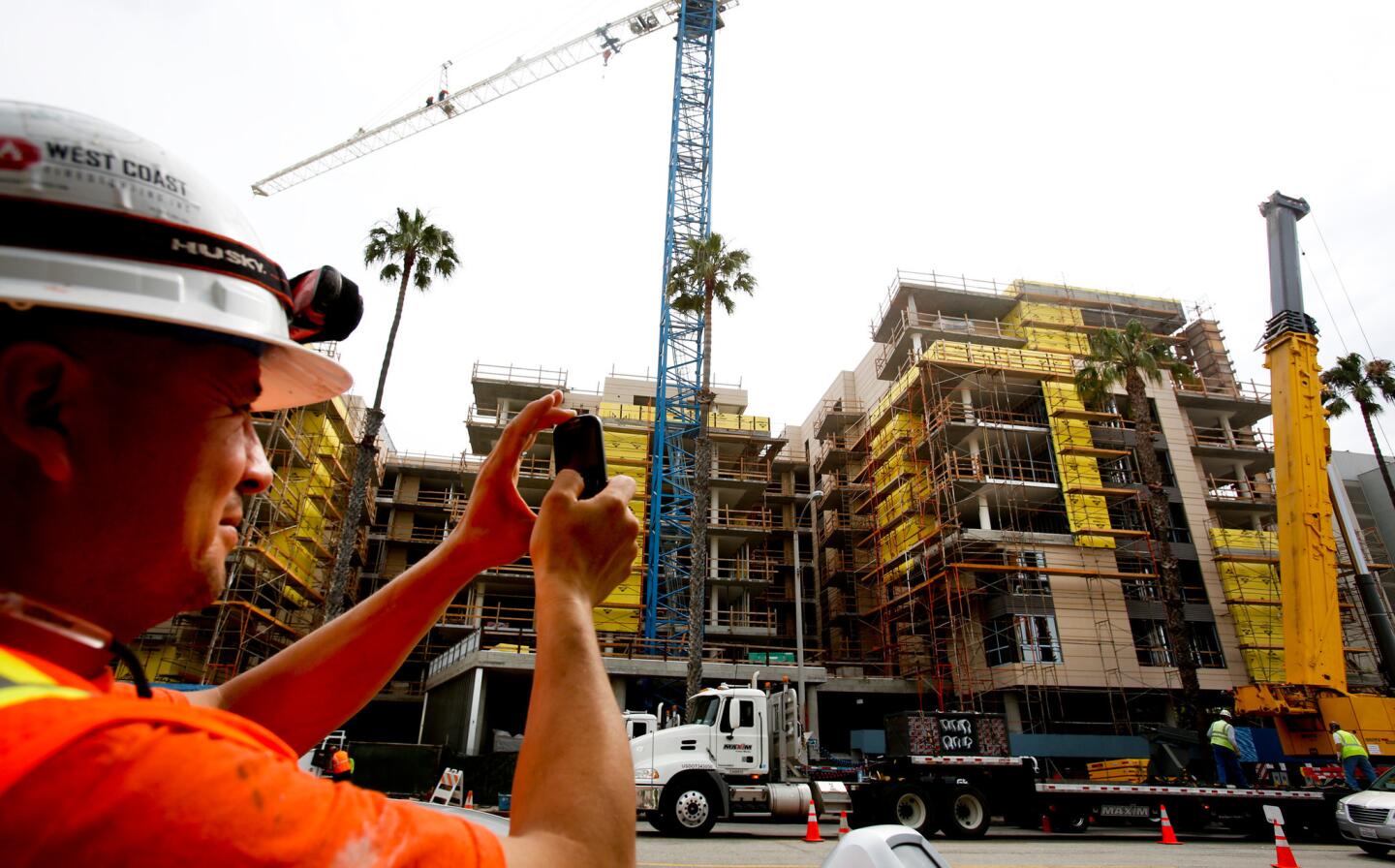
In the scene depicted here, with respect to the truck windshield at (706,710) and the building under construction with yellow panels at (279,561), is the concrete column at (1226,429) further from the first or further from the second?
the building under construction with yellow panels at (279,561)

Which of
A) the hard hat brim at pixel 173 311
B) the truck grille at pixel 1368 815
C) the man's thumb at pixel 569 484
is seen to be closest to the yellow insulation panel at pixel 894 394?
the truck grille at pixel 1368 815

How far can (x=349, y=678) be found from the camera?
4.59 feet

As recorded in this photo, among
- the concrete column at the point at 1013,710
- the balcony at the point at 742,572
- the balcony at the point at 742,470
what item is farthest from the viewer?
the balcony at the point at 742,470

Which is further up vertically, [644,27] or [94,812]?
[644,27]

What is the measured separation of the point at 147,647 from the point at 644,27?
173ft

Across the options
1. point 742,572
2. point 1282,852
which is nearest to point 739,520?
point 742,572

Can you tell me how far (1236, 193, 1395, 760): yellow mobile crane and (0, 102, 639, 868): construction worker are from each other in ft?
81.0

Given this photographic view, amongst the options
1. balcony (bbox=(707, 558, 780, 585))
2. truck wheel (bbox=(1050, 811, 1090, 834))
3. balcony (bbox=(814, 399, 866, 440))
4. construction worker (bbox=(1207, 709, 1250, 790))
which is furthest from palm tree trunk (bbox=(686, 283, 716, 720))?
balcony (bbox=(814, 399, 866, 440))

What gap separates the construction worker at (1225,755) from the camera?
48.2ft

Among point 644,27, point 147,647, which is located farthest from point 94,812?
point 644,27

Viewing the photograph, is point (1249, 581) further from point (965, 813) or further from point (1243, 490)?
point (965, 813)

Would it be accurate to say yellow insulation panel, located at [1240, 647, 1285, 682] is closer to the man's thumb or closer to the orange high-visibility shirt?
the man's thumb

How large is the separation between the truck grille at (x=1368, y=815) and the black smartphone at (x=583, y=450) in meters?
14.7

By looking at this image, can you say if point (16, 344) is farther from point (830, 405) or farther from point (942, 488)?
point (830, 405)
